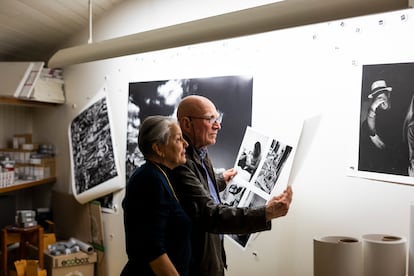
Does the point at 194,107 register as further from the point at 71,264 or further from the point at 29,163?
the point at 29,163

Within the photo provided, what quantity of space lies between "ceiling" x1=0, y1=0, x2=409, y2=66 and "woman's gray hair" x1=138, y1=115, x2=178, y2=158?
20.2 inches

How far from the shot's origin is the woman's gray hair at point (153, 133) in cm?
178

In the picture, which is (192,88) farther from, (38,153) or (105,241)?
(38,153)

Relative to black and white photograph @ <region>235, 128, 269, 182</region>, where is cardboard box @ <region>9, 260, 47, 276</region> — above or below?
below

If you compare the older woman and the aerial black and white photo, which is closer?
the older woman

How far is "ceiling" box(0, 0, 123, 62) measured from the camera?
2846mm

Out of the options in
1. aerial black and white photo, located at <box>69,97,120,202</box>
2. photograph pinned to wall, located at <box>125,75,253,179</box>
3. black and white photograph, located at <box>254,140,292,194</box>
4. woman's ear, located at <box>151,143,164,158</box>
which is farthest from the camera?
aerial black and white photo, located at <box>69,97,120,202</box>

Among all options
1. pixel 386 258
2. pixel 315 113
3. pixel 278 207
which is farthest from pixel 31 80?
pixel 386 258

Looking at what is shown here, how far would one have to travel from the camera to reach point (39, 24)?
316 centimetres

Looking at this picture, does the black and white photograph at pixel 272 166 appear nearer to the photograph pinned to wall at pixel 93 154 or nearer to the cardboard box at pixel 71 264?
the photograph pinned to wall at pixel 93 154

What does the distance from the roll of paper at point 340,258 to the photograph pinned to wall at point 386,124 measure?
15.7 inches

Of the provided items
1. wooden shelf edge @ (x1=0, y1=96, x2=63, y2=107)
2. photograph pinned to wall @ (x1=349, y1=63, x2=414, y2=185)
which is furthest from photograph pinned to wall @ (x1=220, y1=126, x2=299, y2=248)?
wooden shelf edge @ (x1=0, y1=96, x2=63, y2=107)

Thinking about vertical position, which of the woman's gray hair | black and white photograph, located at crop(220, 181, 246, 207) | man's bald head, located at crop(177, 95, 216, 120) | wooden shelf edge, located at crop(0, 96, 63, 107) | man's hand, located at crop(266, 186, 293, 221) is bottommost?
black and white photograph, located at crop(220, 181, 246, 207)

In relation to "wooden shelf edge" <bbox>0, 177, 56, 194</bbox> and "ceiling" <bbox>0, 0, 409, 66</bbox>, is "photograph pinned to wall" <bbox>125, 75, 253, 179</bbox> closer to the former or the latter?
"ceiling" <bbox>0, 0, 409, 66</bbox>
